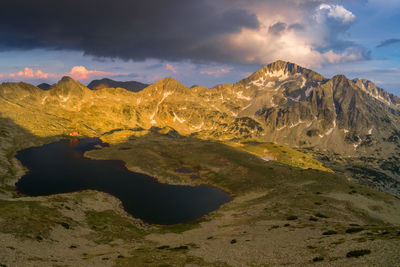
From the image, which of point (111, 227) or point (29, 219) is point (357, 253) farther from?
point (29, 219)

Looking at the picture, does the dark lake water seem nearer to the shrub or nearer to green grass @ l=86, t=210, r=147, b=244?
green grass @ l=86, t=210, r=147, b=244

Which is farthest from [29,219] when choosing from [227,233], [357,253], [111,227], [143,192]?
[143,192]

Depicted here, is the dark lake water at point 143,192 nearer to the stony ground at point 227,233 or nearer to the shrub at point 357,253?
the stony ground at point 227,233

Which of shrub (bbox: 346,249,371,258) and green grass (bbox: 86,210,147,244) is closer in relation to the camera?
shrub (bbox: 346,249,371,258)

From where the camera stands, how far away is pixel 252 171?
17812 cm

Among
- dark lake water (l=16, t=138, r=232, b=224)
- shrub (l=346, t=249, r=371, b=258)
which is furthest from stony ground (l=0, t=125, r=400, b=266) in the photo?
dark lake water (l=16, t=138, r=232, b=224)

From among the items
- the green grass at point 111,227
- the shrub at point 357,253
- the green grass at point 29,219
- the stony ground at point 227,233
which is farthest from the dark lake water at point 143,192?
the shrub at point 357,253

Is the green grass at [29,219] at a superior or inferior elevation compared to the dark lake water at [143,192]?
superior

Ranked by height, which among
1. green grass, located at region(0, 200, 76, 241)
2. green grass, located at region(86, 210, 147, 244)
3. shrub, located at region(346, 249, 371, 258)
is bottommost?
green grass, located at region(86, 210, 147, 244)

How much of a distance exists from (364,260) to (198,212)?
96.7m

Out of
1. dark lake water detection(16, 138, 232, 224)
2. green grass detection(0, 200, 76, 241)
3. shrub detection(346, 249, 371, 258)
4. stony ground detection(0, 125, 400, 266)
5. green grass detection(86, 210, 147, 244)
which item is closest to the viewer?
shrub detection(346, 249, 371, 258)

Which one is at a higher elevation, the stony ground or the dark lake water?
the stony ground

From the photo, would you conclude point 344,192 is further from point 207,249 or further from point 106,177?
point 106,177

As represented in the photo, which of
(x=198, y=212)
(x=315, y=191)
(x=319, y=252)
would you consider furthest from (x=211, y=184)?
(x=319, y=252)
